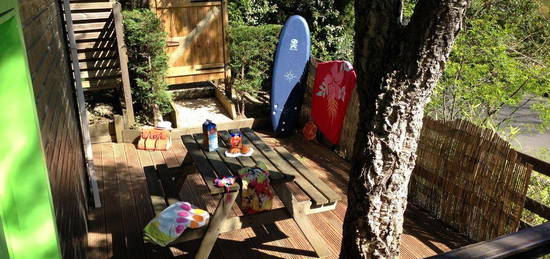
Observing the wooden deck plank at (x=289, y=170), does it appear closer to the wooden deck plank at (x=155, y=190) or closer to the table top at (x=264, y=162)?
the table top at (x=264, y=162)

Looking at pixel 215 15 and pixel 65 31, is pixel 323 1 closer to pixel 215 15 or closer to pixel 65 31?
pixel 215 15

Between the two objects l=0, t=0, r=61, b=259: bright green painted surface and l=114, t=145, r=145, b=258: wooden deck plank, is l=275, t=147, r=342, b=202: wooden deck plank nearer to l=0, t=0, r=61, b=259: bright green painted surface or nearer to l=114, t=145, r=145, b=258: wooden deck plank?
l=114, t=145, r=145, b=258: wooden deck plank

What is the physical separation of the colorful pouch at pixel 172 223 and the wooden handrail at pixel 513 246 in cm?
247

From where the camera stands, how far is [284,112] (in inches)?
286

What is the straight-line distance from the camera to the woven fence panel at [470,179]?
3904 millimetres

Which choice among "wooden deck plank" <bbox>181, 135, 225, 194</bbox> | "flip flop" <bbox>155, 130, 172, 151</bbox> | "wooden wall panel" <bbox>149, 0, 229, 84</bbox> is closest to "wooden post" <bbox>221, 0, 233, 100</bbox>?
"wooden wall panel" <bbox>149, 0, 229, 84</bbox>

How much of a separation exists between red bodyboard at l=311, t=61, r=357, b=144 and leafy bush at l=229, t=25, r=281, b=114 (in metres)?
1.30

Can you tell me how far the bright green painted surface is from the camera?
1.50 m

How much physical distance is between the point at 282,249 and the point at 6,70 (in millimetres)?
3142

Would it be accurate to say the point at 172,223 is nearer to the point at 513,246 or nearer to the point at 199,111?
the point at 513,246

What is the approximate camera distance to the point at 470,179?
169 inches

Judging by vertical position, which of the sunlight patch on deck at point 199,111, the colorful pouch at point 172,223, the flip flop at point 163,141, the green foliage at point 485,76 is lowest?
the flip flop at point 163,141

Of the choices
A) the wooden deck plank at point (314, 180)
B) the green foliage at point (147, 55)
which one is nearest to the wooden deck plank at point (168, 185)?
the wooden deck plank at point (314, 180)

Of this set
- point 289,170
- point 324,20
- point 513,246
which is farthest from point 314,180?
point 324,20
